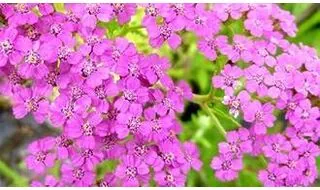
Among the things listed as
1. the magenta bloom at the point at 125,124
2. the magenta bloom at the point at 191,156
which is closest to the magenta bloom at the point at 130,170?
the magenta bloom at the point at 125,124

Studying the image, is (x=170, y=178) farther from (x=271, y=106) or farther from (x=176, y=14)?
(x=176, y=14)

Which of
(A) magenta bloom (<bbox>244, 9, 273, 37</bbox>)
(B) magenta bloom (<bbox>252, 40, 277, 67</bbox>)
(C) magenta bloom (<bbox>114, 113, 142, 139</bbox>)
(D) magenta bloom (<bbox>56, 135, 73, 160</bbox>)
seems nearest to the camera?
(C) magenta bloom (<bbox>114, 113, 142, 139</bbox>)

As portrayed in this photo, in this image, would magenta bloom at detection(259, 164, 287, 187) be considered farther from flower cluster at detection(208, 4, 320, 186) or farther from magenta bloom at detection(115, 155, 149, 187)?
magenta bloom at detection(115, 155, 149, 187)

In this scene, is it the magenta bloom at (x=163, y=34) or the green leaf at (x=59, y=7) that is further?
the green leaf at (x=59, y=7)

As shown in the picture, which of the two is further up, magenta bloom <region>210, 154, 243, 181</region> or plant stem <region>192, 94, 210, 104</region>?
plant stem <region>192, 94, 210, 104</region>

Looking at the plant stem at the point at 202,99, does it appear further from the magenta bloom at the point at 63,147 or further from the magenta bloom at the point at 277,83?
the magenta bloom at the point at 63,147

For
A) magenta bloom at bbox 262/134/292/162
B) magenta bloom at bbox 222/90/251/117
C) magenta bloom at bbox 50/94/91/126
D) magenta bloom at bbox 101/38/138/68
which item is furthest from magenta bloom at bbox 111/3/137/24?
magenta bloom at bbox 262/134/292/162

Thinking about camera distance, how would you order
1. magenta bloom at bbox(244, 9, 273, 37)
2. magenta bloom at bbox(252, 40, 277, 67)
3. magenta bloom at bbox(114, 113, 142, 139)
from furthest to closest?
magenta bloom at bbox(244, 9, 273, 37) < magenta bloom at bbox(252, 40, 277, 67) < magenta bloom at bbox(114, 113, 142, 139)

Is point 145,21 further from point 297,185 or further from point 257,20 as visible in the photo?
point 297,185
